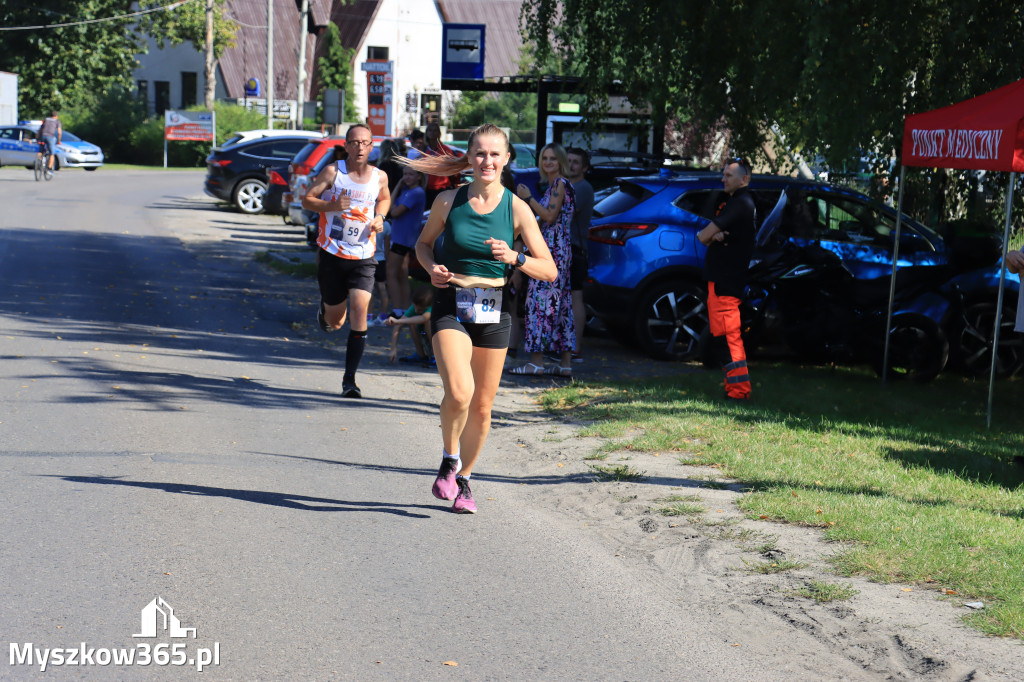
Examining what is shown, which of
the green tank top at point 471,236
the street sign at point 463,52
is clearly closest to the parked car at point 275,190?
the street sign at point 463,52

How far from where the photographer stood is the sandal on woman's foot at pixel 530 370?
10.9 metres

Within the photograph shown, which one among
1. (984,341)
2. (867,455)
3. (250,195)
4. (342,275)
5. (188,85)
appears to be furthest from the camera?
(188,85)

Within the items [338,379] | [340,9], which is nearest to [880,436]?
[338,379]

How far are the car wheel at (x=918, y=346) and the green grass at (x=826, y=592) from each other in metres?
6.15

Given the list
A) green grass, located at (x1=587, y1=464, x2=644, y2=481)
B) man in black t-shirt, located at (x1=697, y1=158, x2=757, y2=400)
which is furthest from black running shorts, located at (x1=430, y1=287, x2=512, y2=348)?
man in black t-shirt, located at (x1=697, y1=158, x2=757, y2=400)

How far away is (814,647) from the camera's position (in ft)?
15.4

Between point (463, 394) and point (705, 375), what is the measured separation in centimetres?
495

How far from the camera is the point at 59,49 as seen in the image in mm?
58031

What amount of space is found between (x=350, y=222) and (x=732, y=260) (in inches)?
119

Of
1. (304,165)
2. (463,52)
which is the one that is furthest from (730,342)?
(304,165)

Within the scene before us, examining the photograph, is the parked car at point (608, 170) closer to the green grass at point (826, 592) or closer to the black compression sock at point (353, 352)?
the black compression sock at point (353, 352)

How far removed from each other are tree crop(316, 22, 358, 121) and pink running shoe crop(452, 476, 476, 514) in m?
60.5

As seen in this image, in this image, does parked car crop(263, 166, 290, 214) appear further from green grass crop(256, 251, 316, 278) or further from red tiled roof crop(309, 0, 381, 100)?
red tiled roof crop(309, 0, 381, 100)

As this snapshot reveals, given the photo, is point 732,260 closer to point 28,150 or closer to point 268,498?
point 268,498
